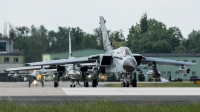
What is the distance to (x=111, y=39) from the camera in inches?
5295

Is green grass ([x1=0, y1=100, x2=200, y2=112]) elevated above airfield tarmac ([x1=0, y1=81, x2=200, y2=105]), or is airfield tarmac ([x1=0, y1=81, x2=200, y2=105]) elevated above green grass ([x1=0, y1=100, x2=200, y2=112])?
airfield tarmac ([x1=0, y1=81, x2=200, y2=105])

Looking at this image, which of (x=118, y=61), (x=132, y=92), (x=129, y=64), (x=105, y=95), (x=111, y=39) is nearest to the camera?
(x=105, y=95)

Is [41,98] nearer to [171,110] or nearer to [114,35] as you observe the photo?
[171,110]

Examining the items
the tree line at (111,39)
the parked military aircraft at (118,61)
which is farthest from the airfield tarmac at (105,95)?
the tree line at (111,39)

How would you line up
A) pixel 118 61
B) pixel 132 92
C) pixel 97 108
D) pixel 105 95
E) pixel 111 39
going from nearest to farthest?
pixel 97 108, pixel 105 95, pixel 132 92, pixel 118 61, pixel 111 39

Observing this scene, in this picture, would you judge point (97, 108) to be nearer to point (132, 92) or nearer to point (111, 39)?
point (132, 92)

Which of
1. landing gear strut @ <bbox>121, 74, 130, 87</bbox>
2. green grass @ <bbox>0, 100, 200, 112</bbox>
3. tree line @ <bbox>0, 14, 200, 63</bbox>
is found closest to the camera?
green grass @ <bbox>0, 100, 200, 112</bbox>

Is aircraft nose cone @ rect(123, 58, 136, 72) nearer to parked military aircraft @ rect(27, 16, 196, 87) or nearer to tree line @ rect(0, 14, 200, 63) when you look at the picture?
parked military aircraft @ rect(27, 16, 196, 87)

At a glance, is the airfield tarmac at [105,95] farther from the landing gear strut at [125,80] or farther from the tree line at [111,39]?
the tree line at [111,39]

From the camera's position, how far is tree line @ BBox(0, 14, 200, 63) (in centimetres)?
9073

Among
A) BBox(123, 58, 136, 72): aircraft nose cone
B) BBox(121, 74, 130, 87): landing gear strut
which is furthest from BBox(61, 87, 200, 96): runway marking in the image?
BBox(123, 58, 136, 72): aircraft nose cone

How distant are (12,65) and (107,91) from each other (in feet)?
272

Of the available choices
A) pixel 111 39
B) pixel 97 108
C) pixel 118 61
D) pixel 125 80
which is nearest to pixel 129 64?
pixel 125 80

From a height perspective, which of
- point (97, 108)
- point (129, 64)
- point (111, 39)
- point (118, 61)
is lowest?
point (97, 108)
